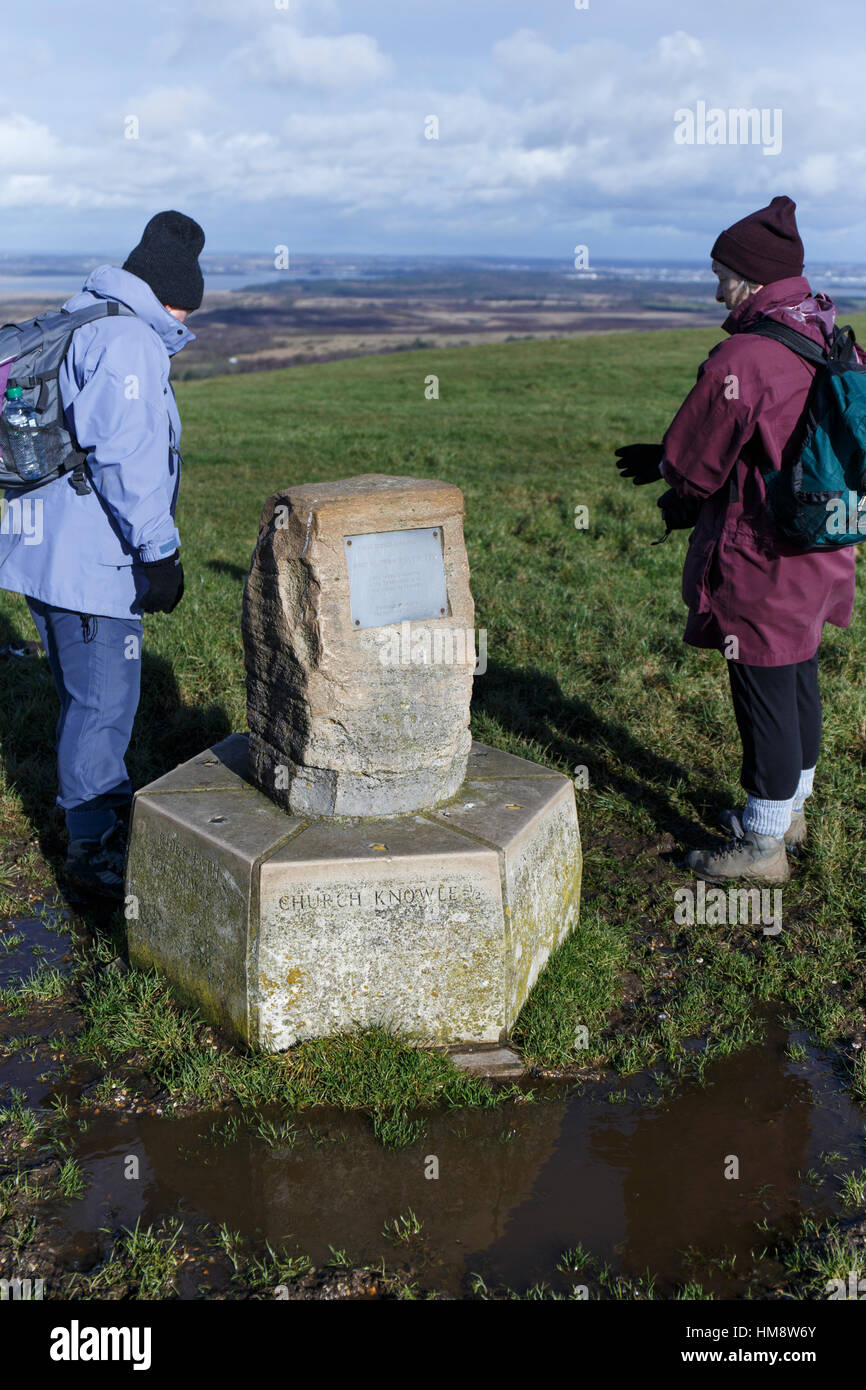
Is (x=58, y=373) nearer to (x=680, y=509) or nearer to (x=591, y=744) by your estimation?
(x=680, y=509)

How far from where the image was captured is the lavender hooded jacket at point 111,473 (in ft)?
13.0

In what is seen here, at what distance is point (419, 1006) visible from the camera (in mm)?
3631

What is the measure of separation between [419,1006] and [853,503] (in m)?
2.34

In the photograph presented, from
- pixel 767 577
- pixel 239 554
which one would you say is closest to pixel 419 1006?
pixel 767 577

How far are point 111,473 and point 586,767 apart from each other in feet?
9.70

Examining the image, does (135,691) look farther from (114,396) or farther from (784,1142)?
(784,1142)

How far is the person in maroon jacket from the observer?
13.0 ft

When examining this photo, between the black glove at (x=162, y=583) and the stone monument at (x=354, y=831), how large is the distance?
0.48 meters

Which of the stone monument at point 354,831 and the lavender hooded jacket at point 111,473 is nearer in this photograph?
the stone monument at point 354,831

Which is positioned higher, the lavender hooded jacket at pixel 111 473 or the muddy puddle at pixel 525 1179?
the lavender hooded jacket at pixel 111 473

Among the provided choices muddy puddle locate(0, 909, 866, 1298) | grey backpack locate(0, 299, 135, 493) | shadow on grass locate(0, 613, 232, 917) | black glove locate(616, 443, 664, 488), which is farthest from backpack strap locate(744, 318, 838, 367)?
shadow on grass locate(0, 613, 232, 917)

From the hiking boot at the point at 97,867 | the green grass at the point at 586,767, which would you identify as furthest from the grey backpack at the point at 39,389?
the green grass at the point at 586,767

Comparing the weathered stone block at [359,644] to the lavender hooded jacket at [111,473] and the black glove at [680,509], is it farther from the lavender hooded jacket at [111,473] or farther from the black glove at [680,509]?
the black glove at [680,509]

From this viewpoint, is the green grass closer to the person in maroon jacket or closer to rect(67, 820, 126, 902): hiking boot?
rect(67, 820, 126, 902): hiking boot
